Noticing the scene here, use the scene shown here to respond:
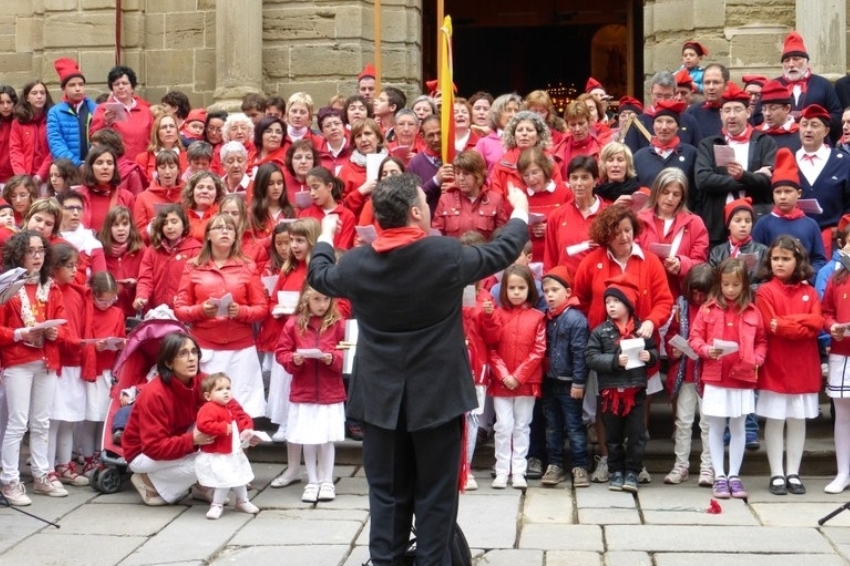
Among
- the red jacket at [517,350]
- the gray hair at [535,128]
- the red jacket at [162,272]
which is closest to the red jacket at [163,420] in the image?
the red jacket at [162,272]

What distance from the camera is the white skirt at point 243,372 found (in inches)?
365

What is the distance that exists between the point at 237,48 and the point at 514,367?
741 centimetres

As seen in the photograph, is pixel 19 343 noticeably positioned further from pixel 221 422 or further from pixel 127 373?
pixel 221 422

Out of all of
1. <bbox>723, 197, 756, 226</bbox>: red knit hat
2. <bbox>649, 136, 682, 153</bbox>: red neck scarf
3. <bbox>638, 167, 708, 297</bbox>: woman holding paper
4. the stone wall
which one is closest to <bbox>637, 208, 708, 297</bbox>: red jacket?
<bbox>638, 167, 708, 297</bbox>: woman holding paper

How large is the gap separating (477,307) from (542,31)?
14.0 meters

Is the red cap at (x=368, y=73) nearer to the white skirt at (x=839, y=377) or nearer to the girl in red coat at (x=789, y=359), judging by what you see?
the girl in red coat at (x=789, y=359)

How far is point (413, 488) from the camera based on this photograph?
6527 mm

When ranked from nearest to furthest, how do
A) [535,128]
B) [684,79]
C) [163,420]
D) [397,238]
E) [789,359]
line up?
[397,238]
[163,420]
[789,359]
[535,128]
[684,79]

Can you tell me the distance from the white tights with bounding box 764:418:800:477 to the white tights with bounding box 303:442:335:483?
2.77 metres

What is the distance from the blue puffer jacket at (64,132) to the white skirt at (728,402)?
22.3 feet

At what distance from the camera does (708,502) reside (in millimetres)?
8469

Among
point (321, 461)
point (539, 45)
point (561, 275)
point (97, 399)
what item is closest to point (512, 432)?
point (561, 275)

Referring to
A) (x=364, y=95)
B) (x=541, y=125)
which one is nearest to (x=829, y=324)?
(x=541, y=125)

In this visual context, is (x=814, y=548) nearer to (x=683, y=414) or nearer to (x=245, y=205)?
(x=683, y=414)
